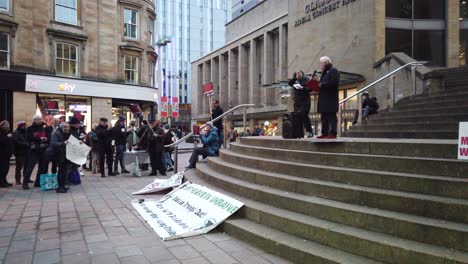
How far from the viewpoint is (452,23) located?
25969 mm

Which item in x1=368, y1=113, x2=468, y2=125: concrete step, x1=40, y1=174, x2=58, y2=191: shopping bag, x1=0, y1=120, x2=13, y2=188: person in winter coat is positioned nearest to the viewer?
x1=368, y1=113, x2=468, y2=125: concrete step

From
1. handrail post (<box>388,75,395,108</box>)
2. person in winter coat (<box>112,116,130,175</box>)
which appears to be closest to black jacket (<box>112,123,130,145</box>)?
person in winter coat (<box>112,116,130,175</box>)

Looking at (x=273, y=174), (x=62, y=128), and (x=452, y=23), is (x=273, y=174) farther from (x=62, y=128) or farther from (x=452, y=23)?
(x=452, y=23)

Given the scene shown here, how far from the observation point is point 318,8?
97.5 feet

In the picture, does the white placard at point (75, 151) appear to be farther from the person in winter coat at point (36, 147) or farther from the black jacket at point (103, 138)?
the black jacket at point (103, 138)

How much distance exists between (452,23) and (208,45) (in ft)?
251

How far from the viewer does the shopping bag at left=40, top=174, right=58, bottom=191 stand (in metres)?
9.48

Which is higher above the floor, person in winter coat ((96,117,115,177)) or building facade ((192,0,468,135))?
building facade ((192,0,468,135))

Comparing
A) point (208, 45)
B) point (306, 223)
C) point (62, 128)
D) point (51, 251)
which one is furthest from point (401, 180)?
point (208, 45)

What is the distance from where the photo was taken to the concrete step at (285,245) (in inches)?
160

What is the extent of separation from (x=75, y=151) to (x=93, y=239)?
15.1 feet

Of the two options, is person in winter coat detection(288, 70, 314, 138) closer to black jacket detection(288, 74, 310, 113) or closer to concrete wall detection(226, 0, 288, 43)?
black jacket detection(288, 74, 310, 113)

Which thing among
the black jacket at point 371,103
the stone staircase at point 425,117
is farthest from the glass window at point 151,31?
the stone staircase at point 425,117

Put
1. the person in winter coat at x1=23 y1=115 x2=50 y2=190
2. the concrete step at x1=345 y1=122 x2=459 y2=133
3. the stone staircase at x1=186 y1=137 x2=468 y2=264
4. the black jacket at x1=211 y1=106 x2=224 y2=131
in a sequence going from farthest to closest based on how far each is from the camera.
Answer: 1. the black jacket at x1=211 y1=106 x2=224 y2=131
2. the person in winter coat at x1=23 y1=115 x2=50 y2=190
3. the concrete step at x1=345 y1=122 x2=459 y2=133
4. the stone staircase at x1=186 y1=137 x2=468 y2=264
